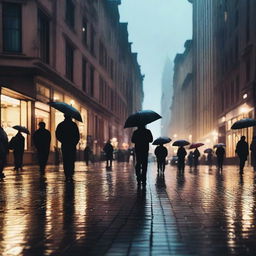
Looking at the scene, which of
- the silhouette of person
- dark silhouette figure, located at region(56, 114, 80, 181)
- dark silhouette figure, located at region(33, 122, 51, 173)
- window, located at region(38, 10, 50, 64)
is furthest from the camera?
window, located at region(38, 10, 50, 64)

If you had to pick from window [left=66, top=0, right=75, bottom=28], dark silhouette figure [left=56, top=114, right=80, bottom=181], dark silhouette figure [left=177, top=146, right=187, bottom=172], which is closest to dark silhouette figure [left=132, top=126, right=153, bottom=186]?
dark silhouette figure [left=56, top=114, right=80, bottom=181]

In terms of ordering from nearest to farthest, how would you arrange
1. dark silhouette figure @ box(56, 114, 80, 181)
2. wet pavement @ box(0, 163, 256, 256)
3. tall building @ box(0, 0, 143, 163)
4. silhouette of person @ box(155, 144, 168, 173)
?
wet pavement @ box(0, 163, 256, 256)
dark silhouette figure @ box(56, 114, 80, 181)
silhouette of person @ box(155, 144, 168, 173)
tall building @ box(0, 0, 143, 163)

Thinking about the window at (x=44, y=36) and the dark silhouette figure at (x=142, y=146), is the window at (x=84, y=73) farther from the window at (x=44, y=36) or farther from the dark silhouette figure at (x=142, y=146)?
the dark silhouette figure at (x=142, y=146)

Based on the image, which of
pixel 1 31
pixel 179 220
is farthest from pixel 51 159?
pixel 179 220

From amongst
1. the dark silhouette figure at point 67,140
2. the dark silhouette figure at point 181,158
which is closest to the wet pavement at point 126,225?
the dark silhouette figure at point 67,140

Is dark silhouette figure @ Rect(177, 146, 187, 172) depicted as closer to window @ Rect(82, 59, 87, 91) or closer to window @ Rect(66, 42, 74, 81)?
window @ Rect(66, 42, 74, 81)

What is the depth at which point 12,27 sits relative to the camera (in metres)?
27.1

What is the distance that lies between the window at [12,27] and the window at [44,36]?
1653 mm

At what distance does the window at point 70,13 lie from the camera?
3544cm

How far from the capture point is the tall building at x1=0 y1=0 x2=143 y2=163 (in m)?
26.5

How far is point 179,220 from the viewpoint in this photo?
593 cm

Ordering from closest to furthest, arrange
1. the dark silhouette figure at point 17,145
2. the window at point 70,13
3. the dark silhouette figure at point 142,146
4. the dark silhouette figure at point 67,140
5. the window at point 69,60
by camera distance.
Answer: the dark silhouette figure at point 142,146 < the dark silhouette figure at point 67,140 < the dark silhouette figure at point 17,145 < the window at point 69,60 < the window at point 70,13

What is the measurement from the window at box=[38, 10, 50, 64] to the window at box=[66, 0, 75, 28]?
15.0ft

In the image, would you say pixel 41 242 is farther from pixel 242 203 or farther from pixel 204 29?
pixel 204 29
